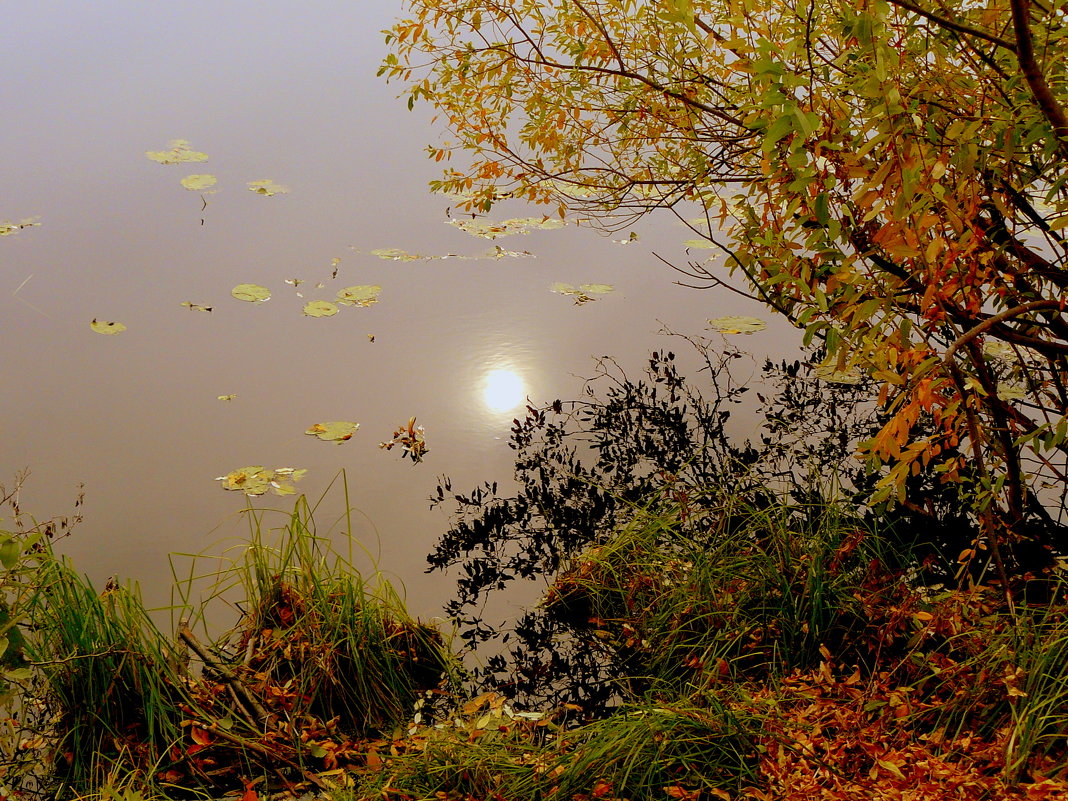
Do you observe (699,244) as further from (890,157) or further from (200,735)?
(200,735)

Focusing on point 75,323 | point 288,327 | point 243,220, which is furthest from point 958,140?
point 243,220

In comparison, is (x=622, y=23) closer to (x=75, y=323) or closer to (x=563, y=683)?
(x=563, y=683)

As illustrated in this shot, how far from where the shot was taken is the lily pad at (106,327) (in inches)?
135

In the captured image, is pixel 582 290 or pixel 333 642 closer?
pixel 333 642

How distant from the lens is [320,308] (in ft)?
12.0

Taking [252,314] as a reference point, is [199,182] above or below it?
above

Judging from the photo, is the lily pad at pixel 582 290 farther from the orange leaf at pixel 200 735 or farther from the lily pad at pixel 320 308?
the orange leaf at pixel 200 735

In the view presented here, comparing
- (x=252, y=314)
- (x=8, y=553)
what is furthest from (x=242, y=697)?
(x=252, y=314)

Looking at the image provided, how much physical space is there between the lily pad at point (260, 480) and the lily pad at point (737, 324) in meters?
1.76

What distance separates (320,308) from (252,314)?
26 centimetres

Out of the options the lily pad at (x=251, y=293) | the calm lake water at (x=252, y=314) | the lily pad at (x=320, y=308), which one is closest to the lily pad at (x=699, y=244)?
the calm lake water at (x=252, y=314)

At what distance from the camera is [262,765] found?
1760mm

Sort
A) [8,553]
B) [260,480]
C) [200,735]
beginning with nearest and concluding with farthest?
1. [8,553]
2. [200,735]
3. [260,480]

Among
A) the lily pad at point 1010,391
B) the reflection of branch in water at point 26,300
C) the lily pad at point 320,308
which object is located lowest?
the lily pad at point 1010,391
